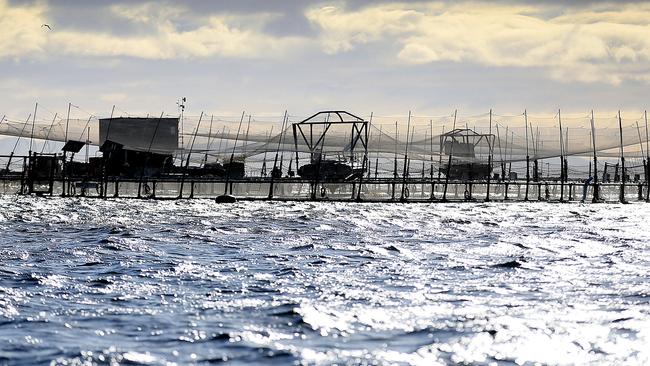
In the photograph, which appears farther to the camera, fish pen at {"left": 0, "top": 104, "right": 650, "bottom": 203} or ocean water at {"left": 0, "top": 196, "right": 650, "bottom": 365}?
fish pen at {"left": 0, "top": 104, "right": 650, "bottom": 203}

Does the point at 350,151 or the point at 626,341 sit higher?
the point at 350,151

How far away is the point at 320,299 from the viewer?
1891cm

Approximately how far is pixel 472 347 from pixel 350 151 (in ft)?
249

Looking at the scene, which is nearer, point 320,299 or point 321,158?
point 320,299

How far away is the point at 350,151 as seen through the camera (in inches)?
3546

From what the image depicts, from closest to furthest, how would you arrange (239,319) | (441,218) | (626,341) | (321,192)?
(626,341) < (239,319) < (441,218) < (321,192)

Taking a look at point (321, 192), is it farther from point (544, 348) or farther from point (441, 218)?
point (544, 348)

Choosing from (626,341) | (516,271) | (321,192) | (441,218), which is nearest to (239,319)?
(626,341)

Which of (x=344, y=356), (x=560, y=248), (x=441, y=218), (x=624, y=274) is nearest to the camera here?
(x=344, y=356)

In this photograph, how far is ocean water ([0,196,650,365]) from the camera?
1391 centimetres

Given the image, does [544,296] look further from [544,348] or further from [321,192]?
[321,192]

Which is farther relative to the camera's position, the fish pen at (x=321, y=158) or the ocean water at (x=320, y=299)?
the fish pen at (x=321, y=158)

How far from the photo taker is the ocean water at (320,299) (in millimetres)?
13914

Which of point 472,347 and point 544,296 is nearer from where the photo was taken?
point 472,347
